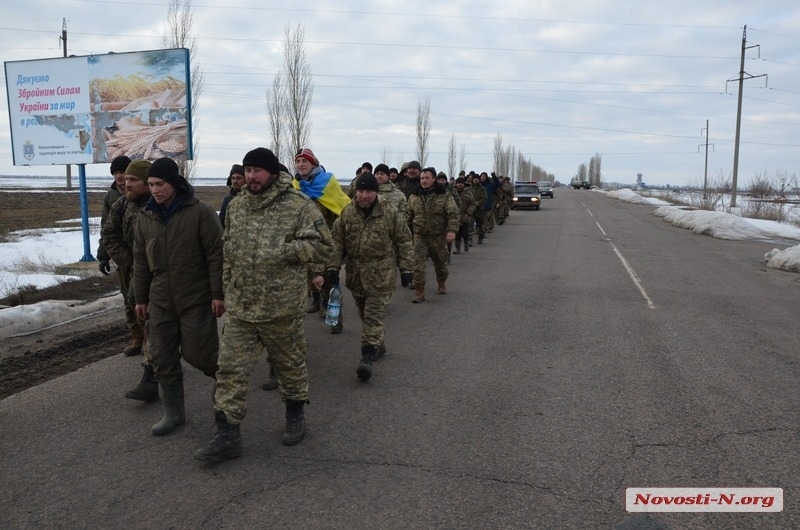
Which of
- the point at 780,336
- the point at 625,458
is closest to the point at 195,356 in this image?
the point at 625,458

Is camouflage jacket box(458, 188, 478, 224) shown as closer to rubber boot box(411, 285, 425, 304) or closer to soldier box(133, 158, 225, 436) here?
rubber boot box(411, 285, 425, 304)

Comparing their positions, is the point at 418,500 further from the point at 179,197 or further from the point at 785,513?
the point at 179,197

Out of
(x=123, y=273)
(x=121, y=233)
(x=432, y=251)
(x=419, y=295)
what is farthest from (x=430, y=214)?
(x=121, y=233)

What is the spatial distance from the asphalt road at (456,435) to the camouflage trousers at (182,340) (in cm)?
49

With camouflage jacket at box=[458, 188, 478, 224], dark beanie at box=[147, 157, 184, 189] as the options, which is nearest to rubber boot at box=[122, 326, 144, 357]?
dark beanie at box=[147, 157, 184, 189]

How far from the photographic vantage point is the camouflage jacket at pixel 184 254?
13.8 feet

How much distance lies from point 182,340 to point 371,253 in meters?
2.13

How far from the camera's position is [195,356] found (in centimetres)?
428

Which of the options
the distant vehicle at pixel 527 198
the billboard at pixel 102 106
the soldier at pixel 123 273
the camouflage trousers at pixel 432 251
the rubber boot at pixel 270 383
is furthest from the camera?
the distant vehicle at pixel 527 198

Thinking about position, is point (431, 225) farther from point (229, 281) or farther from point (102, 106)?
point (102, 106)

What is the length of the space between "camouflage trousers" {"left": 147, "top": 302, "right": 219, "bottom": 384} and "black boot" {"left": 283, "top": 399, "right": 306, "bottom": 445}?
627mm

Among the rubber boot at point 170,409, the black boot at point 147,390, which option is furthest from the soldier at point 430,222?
the rubber boot at point 170,409

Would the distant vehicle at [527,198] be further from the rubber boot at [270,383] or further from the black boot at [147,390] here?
the black boot at [147,390]

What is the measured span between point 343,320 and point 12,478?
461 centimetres
